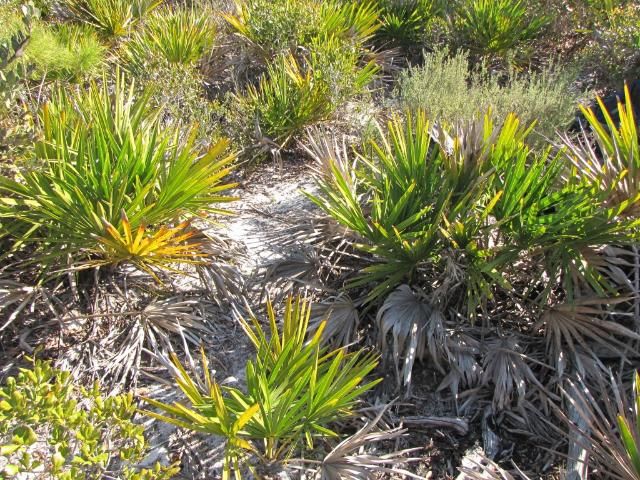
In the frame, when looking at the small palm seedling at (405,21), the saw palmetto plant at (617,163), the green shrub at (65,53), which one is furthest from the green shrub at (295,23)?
the saw palmetto plant at (617,163)

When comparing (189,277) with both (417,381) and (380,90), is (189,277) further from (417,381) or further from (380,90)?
(380,90)

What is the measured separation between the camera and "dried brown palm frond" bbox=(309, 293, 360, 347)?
3.12 meters

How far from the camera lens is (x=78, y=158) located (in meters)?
3.08

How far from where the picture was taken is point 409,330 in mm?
3010

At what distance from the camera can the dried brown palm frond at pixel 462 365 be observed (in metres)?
3.00

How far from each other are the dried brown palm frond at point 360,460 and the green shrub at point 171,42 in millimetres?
4219

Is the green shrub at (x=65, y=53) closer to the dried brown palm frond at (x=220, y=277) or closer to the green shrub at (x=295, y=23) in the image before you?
the green shrub at (x=295, y=23)

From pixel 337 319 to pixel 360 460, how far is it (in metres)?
0.84

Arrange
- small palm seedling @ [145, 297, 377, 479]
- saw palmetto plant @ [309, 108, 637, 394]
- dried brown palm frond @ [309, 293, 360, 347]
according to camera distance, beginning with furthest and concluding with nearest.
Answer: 1. dried brown palm frond @ [309, 293, 360, 347]
2. saw palmetto plant @ [309, 108, 637, 394]
3. small palm seedling @ [145, 297, 377, 479]

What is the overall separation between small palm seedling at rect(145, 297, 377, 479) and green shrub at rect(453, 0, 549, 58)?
15.9ft

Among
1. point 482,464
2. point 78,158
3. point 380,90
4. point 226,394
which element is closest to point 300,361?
point 226,394

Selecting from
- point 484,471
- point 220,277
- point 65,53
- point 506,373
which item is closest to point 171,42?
point 65,53

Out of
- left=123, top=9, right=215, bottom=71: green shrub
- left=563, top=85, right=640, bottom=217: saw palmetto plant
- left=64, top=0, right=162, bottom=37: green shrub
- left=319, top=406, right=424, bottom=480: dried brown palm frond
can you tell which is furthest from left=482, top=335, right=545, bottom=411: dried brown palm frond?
left=64, top=0, right=162, bottom=37: green shrub

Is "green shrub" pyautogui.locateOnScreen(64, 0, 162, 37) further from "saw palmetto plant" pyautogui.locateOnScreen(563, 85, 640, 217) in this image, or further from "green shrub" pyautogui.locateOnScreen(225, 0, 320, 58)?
"saw palmetto plant" pyautogui.locateOnScreen(563, 85, 640, 217)
